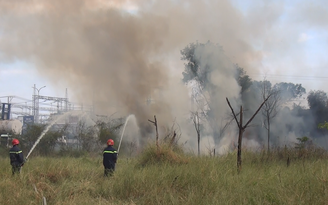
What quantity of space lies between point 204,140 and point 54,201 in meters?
23.6

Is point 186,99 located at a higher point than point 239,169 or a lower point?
higher

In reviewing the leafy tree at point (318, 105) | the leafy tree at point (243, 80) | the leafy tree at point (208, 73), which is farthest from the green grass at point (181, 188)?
the leafy tree at point (318, 105)

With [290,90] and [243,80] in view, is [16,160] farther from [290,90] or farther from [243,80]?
[290,90]

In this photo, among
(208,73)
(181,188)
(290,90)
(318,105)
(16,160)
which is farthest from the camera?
(290,90)

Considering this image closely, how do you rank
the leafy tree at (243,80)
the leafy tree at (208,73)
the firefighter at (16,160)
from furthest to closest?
the leafy tree at (243,80)
the leafy tree at (208,73)
the firefighter at (16,160)

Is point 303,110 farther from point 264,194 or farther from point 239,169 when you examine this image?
point 264,194

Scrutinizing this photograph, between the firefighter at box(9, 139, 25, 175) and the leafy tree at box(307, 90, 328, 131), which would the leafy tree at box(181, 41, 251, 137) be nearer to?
the leafy tree at box(307, 90, 328, 131)

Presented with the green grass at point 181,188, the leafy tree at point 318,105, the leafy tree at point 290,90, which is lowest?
the green grass at point 181,188

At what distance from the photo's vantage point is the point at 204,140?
30.1 m

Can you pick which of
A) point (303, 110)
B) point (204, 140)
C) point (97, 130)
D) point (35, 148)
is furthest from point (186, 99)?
point (35, 148)

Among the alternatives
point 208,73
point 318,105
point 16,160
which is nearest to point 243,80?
point 208,73

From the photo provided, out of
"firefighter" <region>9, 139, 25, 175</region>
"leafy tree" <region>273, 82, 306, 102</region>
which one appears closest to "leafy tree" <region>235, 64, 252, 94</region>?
"leafy tree" <region>273, 82, 306, 102</region>

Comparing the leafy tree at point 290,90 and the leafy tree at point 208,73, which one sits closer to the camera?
the leafy tree at point 208,73

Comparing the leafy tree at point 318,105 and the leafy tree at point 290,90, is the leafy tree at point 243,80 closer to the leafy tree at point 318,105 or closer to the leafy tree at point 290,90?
the leafy tree at point 290,90
